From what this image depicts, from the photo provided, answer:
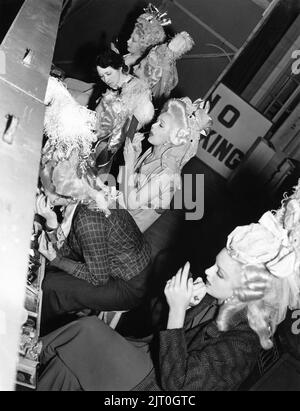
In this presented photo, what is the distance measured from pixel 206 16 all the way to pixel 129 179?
3.19 m

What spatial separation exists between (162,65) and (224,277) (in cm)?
232

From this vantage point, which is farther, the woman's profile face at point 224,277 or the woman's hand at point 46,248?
the woman's hand at point 46,248

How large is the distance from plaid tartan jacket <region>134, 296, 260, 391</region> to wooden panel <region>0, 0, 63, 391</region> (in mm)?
1146

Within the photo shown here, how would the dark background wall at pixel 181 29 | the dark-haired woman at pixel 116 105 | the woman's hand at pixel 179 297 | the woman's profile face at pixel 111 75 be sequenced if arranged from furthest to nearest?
the dark background wall at pixel 181 29 < the woman's profile face at pixel 111 75 < the dark-haired woman at pixel 116 105 < the woman's hand at pixel 179 297

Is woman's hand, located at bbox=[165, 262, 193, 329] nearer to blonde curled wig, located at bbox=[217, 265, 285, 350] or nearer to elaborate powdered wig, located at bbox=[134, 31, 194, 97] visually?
blonde curled wig, located at bbox=[217, 265, 285, 350]

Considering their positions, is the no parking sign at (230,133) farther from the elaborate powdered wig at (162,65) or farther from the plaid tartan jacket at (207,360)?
the plaid tartan jacket at (207,360)

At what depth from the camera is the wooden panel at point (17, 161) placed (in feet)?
3.10

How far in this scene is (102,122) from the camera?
3088 mm

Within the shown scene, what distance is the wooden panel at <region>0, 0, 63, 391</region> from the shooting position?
37.2 inches

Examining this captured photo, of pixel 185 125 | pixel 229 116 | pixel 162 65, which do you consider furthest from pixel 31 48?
pixel 229 116

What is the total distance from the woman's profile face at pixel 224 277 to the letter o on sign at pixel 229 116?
463 cm

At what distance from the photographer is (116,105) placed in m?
3.15

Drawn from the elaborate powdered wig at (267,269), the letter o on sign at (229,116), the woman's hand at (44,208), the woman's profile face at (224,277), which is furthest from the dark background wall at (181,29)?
the woman's profile face at (224,277)
